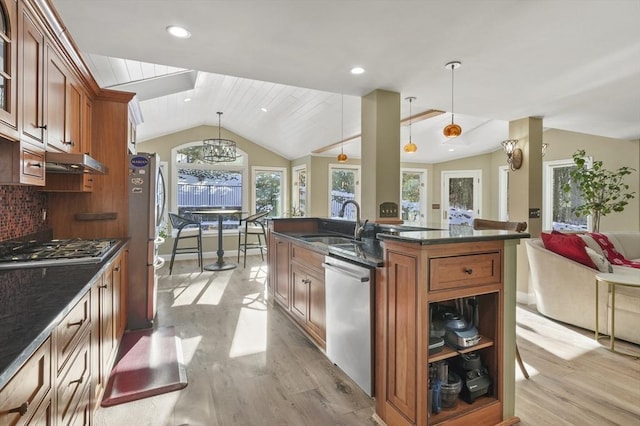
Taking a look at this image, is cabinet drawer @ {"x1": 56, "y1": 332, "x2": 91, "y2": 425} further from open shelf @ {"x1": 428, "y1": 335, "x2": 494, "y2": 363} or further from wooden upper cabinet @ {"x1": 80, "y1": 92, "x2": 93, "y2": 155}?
wooden upper cabinet @ {"x1": 80, "y1": 92, "x2": 93, "y2": 155}

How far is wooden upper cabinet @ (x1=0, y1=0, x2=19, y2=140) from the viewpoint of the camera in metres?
1.31

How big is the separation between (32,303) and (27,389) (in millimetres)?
342

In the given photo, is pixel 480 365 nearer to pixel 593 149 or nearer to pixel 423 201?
pixel 593 149

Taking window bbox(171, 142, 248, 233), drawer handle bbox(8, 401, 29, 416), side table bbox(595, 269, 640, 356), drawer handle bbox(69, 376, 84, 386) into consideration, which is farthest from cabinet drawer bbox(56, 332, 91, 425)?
window bbox(171, 142, 248, 233)

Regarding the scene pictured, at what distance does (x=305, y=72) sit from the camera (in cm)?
287

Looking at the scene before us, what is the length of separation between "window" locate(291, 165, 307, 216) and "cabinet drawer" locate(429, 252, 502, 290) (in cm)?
577

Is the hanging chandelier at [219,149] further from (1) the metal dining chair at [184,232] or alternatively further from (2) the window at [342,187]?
(2) the window at [342,187]

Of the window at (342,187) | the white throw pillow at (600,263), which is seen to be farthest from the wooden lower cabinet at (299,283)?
the window at (342,187)

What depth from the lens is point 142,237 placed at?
3066 mm

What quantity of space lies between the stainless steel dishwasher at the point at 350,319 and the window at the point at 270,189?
5.33 m

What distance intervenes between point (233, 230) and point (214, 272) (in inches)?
76.8

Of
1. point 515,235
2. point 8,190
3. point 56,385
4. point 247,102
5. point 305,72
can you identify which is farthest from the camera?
point 247,102

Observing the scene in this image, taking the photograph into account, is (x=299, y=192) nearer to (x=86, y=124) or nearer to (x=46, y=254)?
(x=86, y=124)

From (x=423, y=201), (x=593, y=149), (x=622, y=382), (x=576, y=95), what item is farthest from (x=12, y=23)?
(x=423, y=201)
